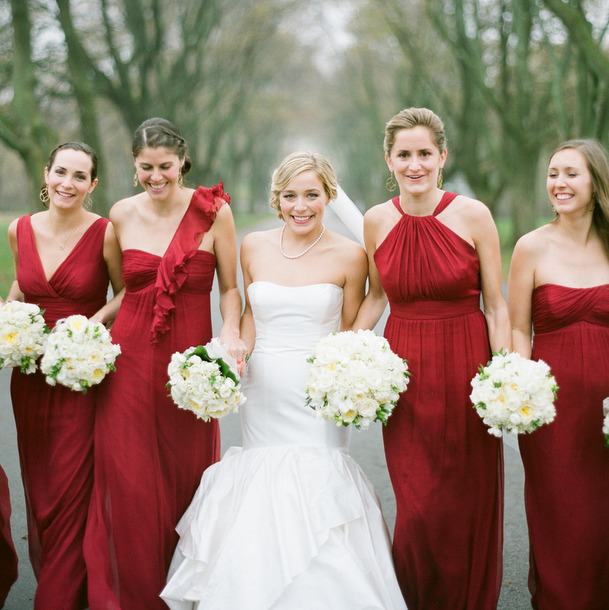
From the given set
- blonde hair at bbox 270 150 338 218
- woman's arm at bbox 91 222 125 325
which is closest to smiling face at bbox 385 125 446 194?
blonde hair at bbox 270 150 338 218

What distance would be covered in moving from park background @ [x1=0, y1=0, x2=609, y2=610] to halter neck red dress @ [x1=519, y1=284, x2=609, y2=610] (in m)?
0.81

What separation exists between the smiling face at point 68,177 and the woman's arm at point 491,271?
2.41m

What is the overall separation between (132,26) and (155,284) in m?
18.3

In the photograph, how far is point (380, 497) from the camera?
6.88 m

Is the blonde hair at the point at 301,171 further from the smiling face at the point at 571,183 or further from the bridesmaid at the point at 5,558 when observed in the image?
the bridesmaid at the point at 5,558

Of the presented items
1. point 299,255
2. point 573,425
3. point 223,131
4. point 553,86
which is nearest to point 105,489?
point 299,255

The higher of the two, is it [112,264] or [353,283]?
[112,264]

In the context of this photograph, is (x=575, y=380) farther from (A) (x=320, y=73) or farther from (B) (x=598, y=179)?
(A) (x=320, y=73)

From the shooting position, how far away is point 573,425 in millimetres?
4270

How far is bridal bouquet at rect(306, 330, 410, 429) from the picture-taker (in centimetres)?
402

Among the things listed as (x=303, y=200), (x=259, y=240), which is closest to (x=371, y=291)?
(x=303, y=200)

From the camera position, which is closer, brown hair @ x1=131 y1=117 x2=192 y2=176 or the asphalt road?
brown hair @ x1=131 y1=117 x2=192 y2=176

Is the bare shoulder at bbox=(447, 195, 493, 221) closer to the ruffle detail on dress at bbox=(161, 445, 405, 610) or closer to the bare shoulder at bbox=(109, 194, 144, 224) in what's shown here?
the ruffle detail on dress at bbox=(161, 445, 405, 610)

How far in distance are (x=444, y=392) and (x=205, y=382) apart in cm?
135
